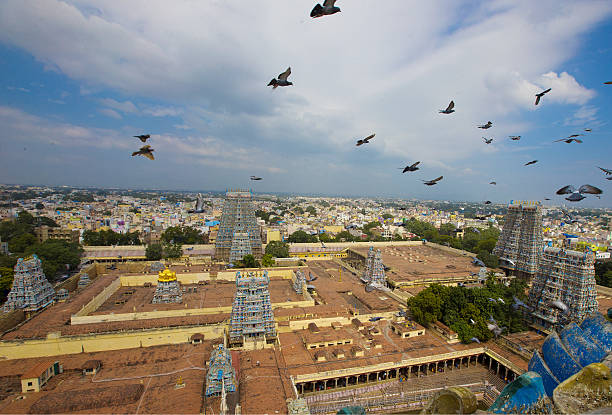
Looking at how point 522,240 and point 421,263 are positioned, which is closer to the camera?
point 522,240

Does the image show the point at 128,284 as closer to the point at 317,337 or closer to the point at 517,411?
the point at 317,337

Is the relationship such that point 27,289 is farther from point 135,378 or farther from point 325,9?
point 325,9

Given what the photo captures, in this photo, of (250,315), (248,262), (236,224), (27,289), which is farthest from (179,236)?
(250,315)

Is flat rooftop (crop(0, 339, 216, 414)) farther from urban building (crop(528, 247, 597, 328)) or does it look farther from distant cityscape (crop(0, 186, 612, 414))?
urban building (crop(528, 247, 597, 328))

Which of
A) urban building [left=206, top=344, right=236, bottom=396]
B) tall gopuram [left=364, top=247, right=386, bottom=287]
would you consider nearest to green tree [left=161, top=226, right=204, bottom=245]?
tall gopuram [left=364, top=247, right=386, bottom=287]

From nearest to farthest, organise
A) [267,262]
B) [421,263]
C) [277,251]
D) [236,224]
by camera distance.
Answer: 1. [267,262]
2. [236,224]
3. [421,263]
4. [277,251]

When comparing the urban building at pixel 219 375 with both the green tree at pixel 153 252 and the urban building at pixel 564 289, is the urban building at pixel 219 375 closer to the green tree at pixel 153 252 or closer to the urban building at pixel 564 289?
the urban building at pixel 564 289
